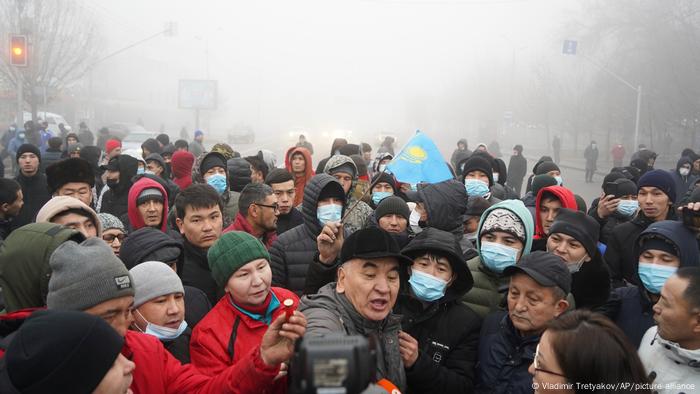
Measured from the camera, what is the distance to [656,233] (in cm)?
400

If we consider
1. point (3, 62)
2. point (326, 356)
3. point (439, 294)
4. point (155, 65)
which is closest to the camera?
point (326, 356)

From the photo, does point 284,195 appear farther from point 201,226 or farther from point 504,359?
point 504,359

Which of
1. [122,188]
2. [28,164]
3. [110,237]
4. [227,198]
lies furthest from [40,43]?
[110,237]

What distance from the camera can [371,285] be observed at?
2.86 m

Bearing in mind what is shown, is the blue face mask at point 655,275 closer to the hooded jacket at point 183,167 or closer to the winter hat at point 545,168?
the winter hat at point 545,168

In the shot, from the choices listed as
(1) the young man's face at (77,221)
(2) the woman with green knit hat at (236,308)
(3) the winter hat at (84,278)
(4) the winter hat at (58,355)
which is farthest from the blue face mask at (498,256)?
(4) the winter hat at (58,355)

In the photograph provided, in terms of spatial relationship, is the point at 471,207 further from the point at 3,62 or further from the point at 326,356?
the point at 3,62

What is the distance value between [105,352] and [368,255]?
1.20 metres

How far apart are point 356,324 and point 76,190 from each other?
160 inches

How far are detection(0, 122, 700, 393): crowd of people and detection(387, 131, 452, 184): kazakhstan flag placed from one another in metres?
0.53

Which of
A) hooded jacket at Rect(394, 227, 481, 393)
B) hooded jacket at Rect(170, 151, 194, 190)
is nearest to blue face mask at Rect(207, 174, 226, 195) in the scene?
hooded jacket at Rect(170, 151, 194, 190)

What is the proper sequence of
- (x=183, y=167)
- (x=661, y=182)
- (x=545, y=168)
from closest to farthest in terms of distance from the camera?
(x=661, y=182)
(x=545, y=168)
(x=183, y=167)

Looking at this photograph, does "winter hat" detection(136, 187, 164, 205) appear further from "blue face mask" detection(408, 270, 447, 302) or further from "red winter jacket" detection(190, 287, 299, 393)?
"blue face mask" detection(408, 270, 447, 302)

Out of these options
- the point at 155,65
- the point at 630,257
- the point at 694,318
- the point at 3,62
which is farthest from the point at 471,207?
the point at 155,65
